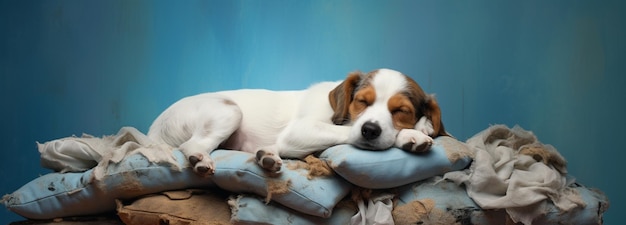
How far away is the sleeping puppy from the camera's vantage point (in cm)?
254

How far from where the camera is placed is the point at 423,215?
96.8 inches

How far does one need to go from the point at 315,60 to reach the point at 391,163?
1625mm

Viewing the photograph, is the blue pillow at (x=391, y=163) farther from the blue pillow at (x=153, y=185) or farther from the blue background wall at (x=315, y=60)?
the blue background wall at (x=315, y=60)

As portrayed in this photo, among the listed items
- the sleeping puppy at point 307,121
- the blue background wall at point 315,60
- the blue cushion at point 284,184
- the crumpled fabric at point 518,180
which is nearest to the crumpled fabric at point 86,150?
the sleeping puppy at point 307,121

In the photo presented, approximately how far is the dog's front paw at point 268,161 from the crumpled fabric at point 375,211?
389 mm

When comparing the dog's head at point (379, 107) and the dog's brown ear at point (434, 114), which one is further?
the dog's brown ear at point (434, 114)

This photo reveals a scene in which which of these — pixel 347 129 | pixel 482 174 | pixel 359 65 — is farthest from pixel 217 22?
pixel 482 174

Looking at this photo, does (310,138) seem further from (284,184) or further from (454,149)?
(454,149)

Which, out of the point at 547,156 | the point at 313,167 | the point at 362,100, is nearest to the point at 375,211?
the point at 313,167

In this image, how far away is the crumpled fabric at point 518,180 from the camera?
8.00 feet

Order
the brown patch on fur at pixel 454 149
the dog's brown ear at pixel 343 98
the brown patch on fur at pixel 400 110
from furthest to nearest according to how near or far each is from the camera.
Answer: the dog's brown ear at pixel 343 98, the brown patch on fur at pixel 400 110, the brown patch on fur at pixel 454 149

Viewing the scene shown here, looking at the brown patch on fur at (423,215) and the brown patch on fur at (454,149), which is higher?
the brown patch on fur at (454,149)

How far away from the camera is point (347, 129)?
267 cm

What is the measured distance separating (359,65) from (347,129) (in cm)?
134
